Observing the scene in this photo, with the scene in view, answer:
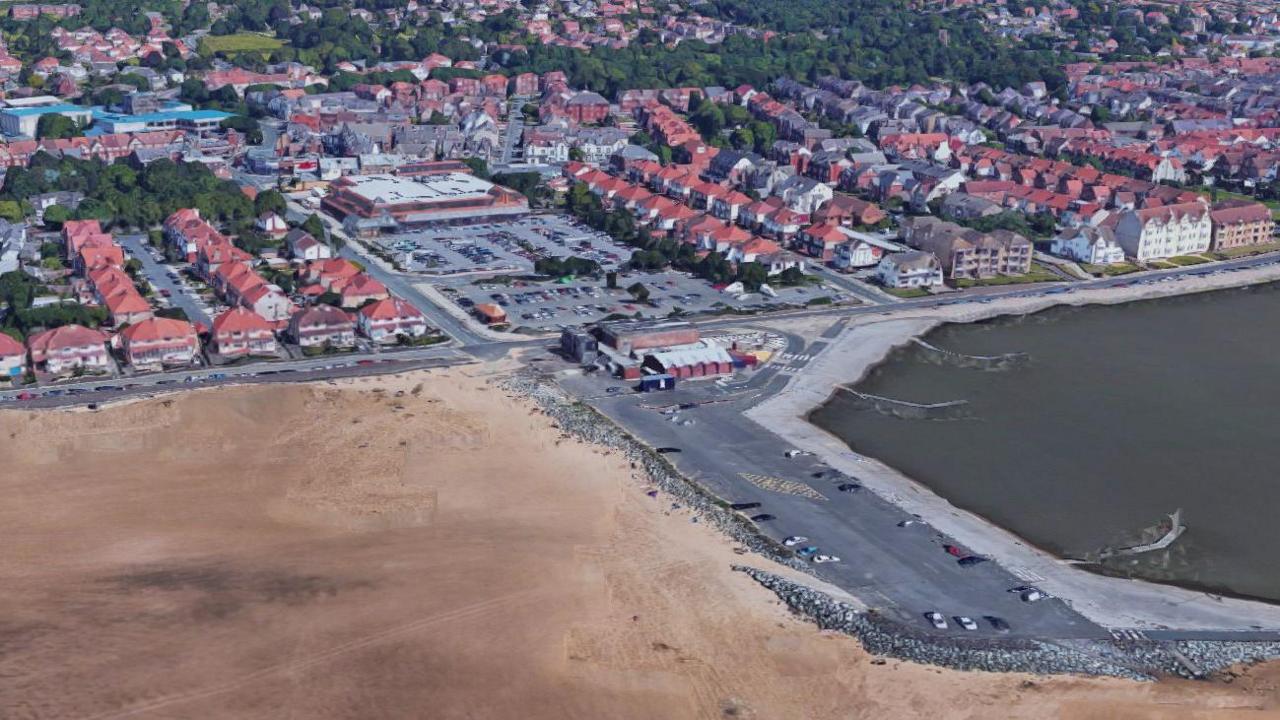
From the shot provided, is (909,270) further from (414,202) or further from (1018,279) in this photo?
(414,202)

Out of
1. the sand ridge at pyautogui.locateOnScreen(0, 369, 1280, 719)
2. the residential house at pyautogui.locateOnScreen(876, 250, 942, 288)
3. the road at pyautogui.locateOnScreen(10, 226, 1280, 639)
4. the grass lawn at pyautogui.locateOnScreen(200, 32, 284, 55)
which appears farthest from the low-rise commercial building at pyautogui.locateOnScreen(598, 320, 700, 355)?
the grass lawn at pyautogui.locateOnScreen(200, 32, 284, 55)

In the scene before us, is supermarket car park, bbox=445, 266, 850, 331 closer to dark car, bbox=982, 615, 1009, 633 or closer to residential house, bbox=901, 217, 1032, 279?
residential house, bbox=901, 217, 1032, 279

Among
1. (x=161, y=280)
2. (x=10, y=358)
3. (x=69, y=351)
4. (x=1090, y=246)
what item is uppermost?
(x=1090, y=246)

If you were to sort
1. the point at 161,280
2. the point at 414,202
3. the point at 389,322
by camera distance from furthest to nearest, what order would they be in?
the point at 414,202 < the point at 161,280 < the point at 389,322

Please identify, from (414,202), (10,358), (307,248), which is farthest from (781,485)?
(414,202)

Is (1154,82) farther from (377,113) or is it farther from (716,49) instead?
(377,113)

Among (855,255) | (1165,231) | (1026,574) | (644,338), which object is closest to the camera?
(1026,574)

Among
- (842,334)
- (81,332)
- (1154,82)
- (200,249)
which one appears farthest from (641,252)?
A: (1154,82)
